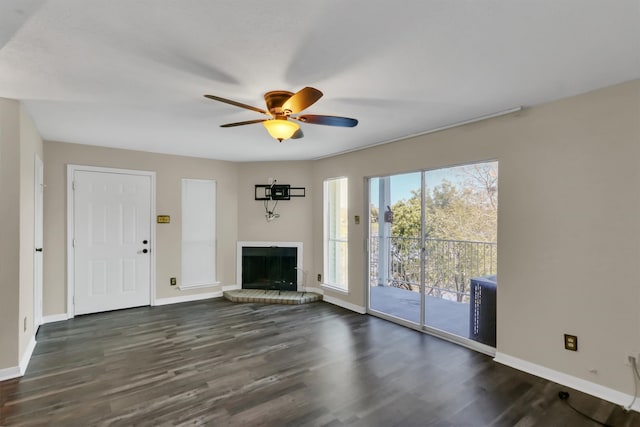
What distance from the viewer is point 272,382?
8.70 feet

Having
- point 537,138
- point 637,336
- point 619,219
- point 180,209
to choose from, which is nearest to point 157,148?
point 180,209

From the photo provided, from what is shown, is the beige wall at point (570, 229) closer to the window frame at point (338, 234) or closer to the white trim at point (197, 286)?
the window frame at point (338, 234)

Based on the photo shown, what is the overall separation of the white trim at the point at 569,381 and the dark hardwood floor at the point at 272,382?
75mm

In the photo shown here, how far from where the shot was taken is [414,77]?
2.23 m

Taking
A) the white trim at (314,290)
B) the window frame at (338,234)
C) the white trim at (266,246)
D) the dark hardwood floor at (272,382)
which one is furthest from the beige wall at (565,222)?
the white trim at (314,290)

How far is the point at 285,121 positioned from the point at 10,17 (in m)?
1.53

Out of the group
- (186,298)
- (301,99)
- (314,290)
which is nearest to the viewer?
(301,99)

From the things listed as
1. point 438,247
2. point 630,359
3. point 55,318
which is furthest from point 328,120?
point 55,318

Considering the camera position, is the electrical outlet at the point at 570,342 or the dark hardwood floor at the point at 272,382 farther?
the electrical outlet at the point at 570,342

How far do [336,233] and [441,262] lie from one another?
1699 millimetres

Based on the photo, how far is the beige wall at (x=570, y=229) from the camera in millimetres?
2338

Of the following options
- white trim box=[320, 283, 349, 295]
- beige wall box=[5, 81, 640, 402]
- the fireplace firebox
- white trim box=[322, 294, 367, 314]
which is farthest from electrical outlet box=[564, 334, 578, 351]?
the fireplace firebox

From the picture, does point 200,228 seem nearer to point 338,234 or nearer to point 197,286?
point 197,286

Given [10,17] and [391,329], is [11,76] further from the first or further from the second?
[391,329]
